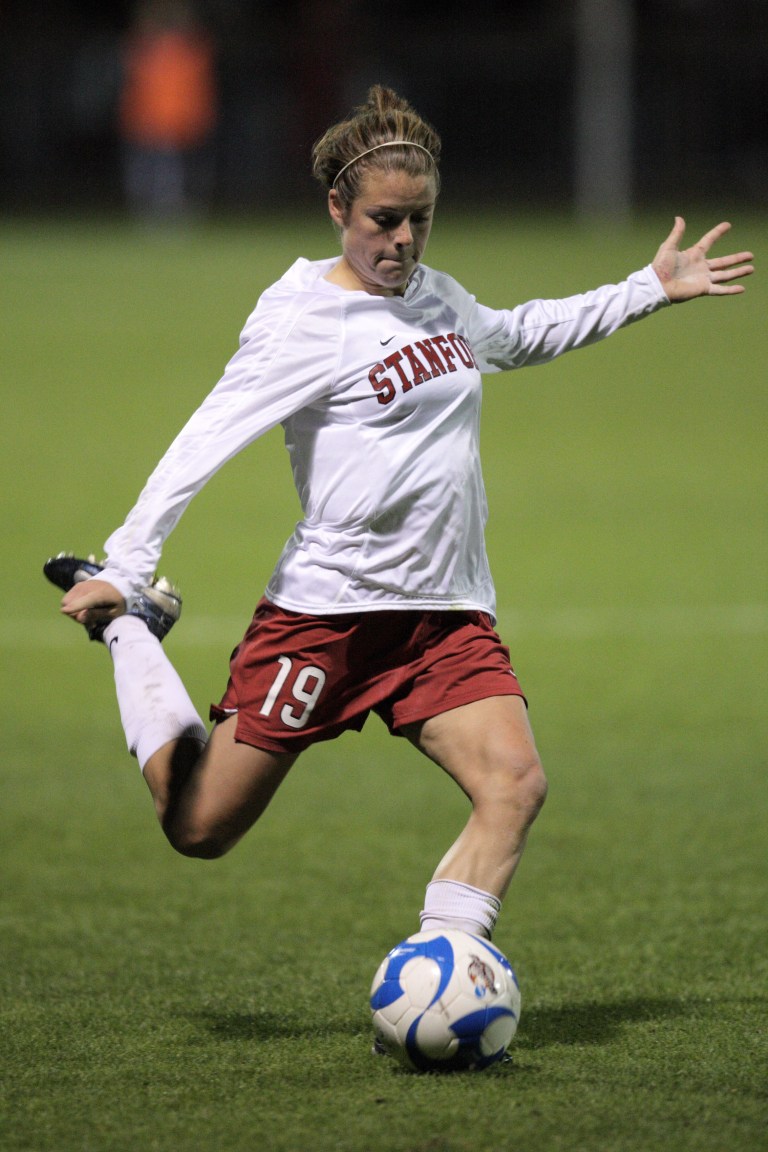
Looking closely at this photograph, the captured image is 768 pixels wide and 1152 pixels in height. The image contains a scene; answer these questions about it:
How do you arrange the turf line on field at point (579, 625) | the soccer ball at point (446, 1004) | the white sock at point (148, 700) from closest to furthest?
1. the soccer ball at point (446, 1004)
2. the white sock at point (148, 700)
3. the turf line on field at point (579, 625)

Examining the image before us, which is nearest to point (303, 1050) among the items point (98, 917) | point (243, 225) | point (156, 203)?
point (98, 917)

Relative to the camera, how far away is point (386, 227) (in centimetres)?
395

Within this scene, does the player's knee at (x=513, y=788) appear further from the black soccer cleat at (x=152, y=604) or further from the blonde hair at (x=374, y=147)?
the blonde hair at (x=374, y=147)

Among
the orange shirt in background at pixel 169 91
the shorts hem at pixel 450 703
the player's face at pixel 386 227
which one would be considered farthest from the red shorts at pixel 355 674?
the orange shirt in background at pixel 169 91

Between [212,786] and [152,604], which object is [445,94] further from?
[212,786]

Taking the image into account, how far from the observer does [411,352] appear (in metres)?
3.99

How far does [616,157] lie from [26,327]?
13111mm

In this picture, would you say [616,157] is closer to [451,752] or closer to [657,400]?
[657,400]

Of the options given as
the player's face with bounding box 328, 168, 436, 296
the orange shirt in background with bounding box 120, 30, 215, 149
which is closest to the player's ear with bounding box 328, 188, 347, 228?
the player's face with bounding box 328, 168, 436, 296

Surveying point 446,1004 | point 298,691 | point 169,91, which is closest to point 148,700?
point 298,691

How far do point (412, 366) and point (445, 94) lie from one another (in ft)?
92.5

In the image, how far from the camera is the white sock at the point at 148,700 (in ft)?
13.9

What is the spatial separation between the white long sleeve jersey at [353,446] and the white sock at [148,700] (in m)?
0.39

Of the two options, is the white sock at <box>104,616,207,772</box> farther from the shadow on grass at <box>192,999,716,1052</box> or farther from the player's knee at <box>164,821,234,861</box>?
the shadow on grass at <box>192,999,716,1052</box>
